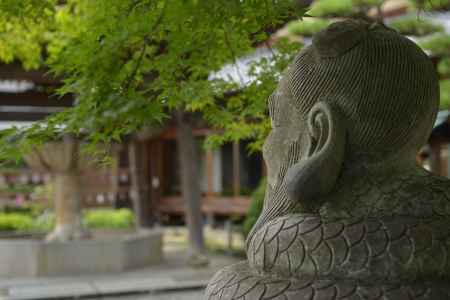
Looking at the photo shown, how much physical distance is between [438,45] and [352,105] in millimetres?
6594

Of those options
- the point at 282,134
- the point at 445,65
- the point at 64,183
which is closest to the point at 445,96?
the point at 445,65

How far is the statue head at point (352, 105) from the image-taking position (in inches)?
74.2

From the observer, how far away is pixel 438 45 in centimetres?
786

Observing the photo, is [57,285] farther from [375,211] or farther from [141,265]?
[375,211]

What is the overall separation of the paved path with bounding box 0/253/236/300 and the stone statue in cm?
572

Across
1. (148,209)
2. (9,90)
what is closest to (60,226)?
(9,90)

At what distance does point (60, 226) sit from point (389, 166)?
8847mm

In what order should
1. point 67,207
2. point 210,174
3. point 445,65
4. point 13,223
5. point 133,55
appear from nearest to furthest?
1. point 133,55
2. point 445,65
3. point 67,207
4. point 13,223
5. point 210,174

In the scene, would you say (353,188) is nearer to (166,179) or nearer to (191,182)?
(191,182)

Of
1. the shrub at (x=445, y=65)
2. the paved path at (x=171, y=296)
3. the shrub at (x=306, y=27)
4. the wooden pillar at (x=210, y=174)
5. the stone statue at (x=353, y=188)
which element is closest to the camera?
the stone statue at (x=353, y=188)

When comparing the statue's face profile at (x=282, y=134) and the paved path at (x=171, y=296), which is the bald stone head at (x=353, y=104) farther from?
the paved path at (x=171, y=296)

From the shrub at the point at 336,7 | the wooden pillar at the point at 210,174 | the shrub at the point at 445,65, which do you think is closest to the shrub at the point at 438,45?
the shrub at the point at 445,65

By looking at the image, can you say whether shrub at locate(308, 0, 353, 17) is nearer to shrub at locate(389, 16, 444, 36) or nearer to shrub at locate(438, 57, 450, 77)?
shrub at locate(389, 16, 444, 36)

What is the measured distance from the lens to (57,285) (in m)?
8.19
